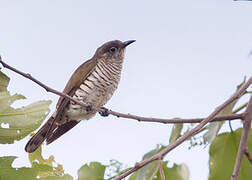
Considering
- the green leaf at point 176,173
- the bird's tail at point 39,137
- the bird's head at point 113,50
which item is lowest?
the bird's tail at point 39,137

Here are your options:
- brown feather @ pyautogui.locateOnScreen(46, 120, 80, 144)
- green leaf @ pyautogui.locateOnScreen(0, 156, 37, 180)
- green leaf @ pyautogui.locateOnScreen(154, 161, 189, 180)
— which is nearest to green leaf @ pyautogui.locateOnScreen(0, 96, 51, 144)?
green leaf @ pyautogui.locateOnScreen(0, 156, 37, 180)

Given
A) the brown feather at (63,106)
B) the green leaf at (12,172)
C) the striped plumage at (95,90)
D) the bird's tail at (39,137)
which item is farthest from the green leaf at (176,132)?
the striped plumage at (95,90)

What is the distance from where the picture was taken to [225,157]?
5.52ft

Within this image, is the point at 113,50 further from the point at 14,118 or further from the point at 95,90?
the point at 14,118

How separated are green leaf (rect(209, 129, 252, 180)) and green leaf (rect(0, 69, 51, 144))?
2.92 ft

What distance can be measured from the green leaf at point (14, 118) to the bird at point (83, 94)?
3.78 ft

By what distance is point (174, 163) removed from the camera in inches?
69.8

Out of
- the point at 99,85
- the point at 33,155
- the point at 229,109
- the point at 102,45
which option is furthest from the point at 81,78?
the point at 229,109

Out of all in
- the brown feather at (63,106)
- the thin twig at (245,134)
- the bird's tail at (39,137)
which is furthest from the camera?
the brown feather at (63,106)

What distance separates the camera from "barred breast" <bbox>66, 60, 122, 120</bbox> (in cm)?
294

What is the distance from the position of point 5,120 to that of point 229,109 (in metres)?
1.12

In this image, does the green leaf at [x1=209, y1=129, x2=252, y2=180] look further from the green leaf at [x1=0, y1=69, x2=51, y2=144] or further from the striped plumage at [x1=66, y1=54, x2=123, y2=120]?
the striped plumage at [x1=66, y1=54, x2=123, y2=120]

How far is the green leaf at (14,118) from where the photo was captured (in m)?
1.56

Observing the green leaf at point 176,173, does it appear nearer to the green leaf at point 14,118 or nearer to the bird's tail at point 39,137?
the green leaf at point 14,118
